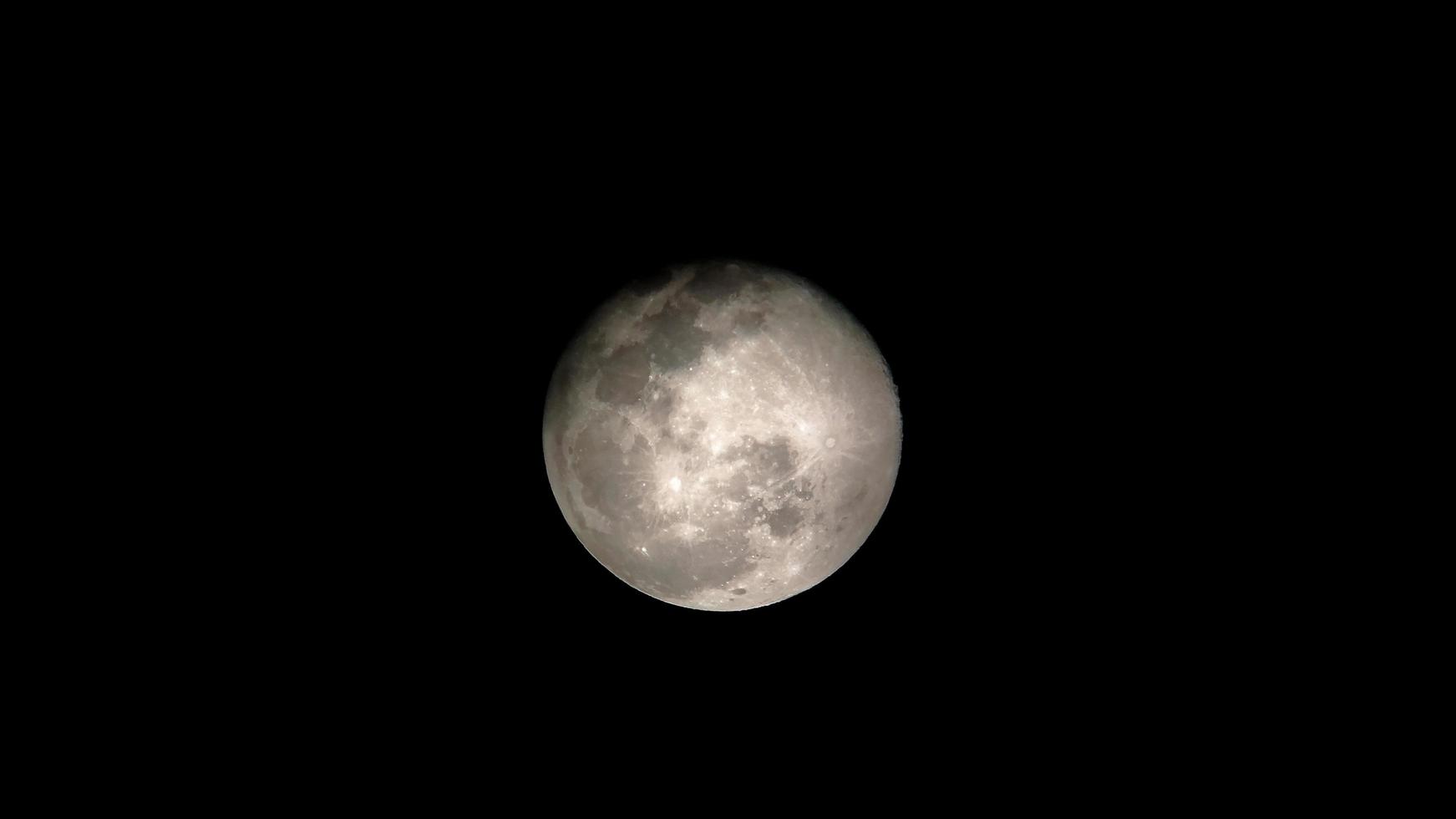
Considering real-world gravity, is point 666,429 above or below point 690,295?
below

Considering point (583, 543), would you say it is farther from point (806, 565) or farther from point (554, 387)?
point (806, 565)

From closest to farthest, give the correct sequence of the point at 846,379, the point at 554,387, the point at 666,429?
the point at 666,429, the point at 846,379, the point at 554,387

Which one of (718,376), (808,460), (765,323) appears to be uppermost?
(765,323)

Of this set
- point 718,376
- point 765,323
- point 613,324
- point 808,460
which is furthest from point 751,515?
point 613,324

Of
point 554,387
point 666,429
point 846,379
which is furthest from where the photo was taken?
point 554,387

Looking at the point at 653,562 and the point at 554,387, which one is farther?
the point at 554,387

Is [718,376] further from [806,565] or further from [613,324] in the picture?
[806,565]
